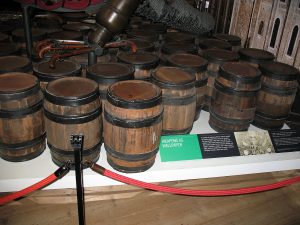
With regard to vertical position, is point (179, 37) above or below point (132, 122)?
above

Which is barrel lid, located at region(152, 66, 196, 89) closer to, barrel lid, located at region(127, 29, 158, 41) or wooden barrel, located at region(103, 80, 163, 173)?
wooden barrel, located at region(103, 80, 163, 173)

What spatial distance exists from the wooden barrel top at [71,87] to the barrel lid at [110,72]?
226 mm

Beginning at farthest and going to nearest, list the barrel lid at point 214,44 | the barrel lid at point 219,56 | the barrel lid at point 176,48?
1. the barrel lid at point 214,44
2. the barrel lid at point 176,48
3. the barrel lid at point 219,56

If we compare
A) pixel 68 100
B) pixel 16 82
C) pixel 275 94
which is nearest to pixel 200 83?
pixel 275 94

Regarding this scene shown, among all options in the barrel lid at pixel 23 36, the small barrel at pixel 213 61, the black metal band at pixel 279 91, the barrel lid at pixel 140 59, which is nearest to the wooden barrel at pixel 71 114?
the barrel lid at pixel 140 59

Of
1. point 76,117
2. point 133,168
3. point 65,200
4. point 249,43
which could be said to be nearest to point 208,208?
point 133,168

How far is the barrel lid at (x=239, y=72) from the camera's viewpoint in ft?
12.4

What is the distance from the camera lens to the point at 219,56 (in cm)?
452

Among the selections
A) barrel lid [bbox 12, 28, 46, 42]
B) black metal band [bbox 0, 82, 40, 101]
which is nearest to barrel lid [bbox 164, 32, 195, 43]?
barrel lid [bbox 12, 28, 46, 42]

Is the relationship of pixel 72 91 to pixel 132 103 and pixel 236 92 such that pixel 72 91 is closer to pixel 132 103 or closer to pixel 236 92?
pixel 132 103

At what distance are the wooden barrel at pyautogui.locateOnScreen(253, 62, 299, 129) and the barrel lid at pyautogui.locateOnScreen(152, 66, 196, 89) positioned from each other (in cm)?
121

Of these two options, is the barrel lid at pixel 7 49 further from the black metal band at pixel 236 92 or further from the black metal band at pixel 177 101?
the black metal band at pixel 236 92

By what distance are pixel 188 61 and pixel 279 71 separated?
125cm

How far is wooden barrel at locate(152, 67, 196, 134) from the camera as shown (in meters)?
3.48
